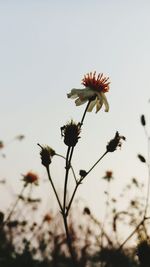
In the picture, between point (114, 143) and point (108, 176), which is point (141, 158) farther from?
point (108, 176)

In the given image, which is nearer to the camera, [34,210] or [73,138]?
[73,138]

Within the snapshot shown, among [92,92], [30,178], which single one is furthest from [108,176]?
[92,92]

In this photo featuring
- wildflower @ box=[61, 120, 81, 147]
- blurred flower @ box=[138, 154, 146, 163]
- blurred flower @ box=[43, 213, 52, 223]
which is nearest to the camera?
wildflower @ box=[61, 120, 81, 147]

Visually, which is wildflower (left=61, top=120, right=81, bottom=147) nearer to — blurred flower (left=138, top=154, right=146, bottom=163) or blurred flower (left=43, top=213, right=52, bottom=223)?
blurred flower (left=138, top=154, right=146, bottom=163)

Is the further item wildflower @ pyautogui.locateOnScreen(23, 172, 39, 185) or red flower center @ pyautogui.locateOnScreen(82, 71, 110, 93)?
wildflower @ pyautogui.locateOnScreen(23, 172, 39, 185)

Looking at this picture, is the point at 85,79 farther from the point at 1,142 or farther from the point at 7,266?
the point at 1,142

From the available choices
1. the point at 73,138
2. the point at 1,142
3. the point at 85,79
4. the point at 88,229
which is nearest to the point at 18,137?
the point at 1,142

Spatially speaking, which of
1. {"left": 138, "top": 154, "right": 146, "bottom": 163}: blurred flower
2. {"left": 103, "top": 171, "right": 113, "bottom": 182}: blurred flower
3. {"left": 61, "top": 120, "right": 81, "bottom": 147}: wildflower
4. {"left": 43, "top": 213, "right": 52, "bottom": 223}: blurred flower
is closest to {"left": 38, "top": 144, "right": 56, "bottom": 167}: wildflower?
{"left": 61, "top": 120, "right": 81, "bottom": 147}: wildflower
